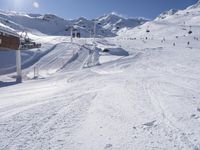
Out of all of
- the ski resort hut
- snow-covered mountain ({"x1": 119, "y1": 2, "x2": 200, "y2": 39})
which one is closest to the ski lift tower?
the ski resort hut

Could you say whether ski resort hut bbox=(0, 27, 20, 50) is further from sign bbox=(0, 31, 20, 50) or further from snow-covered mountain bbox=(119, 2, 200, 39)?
snow-covered mountain bbox=(119, 2, 200, 39)

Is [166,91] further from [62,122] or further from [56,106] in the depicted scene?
[62,122]

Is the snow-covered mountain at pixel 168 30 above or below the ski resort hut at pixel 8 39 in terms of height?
above

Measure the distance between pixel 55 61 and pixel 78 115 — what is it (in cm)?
2652

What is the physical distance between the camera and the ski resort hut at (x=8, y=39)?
85.9 ft

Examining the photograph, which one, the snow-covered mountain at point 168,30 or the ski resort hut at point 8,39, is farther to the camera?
the snow-covered mountain at point 168,30

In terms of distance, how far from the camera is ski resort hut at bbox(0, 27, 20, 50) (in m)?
26.2

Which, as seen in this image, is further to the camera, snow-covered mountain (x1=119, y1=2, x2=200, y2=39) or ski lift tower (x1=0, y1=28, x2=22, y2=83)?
snow-covered mountain (x1=119, y1=2, x2=200, y2=39)

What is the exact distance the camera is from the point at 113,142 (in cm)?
740

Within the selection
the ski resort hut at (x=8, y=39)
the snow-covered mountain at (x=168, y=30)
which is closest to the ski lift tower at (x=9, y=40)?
the ski resort hut at (x=8, y=39)

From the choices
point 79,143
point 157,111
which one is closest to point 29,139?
point 79,143

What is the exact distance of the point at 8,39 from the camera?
88.3ft

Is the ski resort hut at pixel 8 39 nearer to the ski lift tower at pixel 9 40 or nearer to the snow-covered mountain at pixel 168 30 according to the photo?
the ski lift tower at pixel 9 40

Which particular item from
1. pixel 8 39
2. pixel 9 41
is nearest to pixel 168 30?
pixel 9 41
